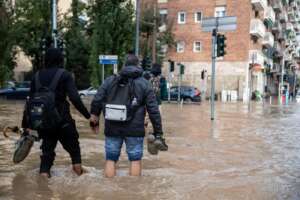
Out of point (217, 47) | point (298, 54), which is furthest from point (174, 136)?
point (298, 54)

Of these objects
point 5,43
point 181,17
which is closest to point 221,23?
point 5,43

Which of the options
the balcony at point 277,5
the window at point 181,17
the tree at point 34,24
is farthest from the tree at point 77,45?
the balcony at point 277,5

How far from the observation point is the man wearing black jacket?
6.27 metres

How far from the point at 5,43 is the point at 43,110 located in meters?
18.9

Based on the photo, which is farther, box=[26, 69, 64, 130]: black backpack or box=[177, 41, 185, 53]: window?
box=[177, 41, 185, 53]: window

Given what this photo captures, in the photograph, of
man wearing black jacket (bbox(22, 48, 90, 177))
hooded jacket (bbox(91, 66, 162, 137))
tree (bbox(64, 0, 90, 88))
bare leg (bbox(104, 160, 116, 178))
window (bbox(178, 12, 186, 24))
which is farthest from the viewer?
window (bbox(178, 12, 186, 24))

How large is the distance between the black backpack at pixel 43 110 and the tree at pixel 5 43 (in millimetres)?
18486

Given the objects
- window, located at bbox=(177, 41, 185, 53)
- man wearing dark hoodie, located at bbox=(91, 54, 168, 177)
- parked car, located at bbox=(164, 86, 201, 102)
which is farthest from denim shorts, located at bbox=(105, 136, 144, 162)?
window, located at bbox=(177, 41, 185, 53)

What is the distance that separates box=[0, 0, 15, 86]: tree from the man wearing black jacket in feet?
59.8

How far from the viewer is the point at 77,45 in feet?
140

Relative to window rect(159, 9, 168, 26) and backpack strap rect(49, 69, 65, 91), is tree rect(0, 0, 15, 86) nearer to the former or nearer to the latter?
backpack strap rect(49, 69, 65, 91)

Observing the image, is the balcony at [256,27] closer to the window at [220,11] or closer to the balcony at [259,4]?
the balcony at [259,4]

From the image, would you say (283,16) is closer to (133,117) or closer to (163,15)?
(163,15)

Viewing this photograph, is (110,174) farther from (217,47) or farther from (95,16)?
(95,16)
